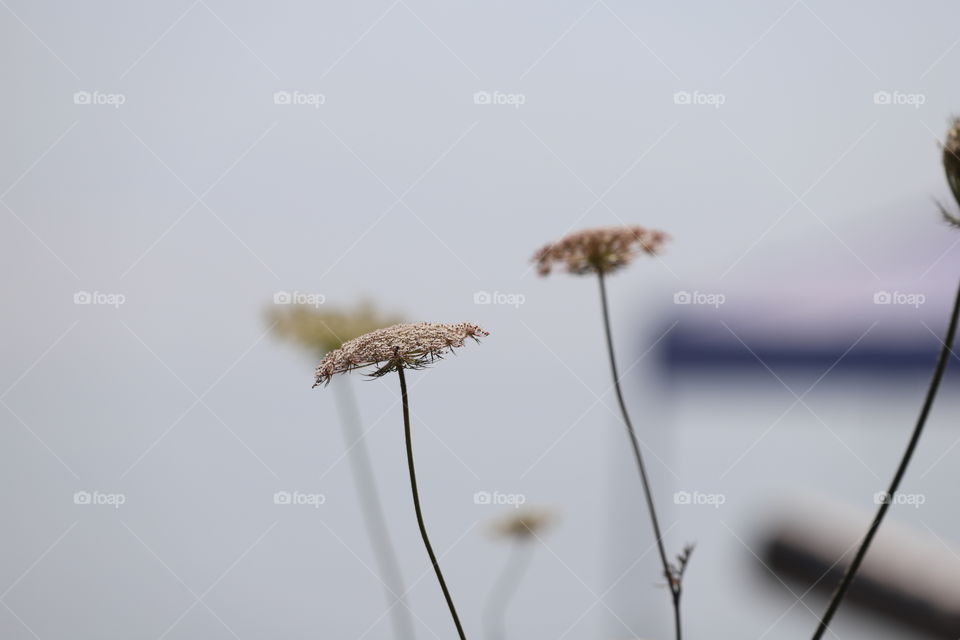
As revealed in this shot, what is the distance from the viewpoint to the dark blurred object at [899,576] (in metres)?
1.08

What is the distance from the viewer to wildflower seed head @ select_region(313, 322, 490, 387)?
2.06 feet

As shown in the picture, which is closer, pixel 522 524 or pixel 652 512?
pixel 652 512

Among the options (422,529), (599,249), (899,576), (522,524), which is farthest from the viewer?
(522,524)

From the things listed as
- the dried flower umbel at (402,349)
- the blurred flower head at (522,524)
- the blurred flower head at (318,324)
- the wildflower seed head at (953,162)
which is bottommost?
the blurred flower head at (522,524)

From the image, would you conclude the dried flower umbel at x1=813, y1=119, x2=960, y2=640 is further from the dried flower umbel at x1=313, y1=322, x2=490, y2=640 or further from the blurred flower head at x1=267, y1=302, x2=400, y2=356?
the blurred flower head at x1=267, y1=302, x2=400, y2=356

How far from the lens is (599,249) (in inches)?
32.9

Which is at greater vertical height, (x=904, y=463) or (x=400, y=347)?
(x=400, y=347)

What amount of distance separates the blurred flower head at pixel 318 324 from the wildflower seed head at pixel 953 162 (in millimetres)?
976

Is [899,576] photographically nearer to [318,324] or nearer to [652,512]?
[652,512]

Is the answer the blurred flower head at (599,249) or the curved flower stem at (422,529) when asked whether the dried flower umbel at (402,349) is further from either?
the blurred flower head at (599,249)

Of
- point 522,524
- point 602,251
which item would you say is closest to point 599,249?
point 602,251

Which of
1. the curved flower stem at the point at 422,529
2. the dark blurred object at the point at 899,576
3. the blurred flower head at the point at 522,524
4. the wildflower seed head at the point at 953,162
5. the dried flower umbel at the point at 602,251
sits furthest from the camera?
the blurred flower head at the point at 522,524

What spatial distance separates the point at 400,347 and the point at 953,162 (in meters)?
0.49

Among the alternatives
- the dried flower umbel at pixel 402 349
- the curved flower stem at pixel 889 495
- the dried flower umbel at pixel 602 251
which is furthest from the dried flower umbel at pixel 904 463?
the dried flower umbel at pixel 402 349
